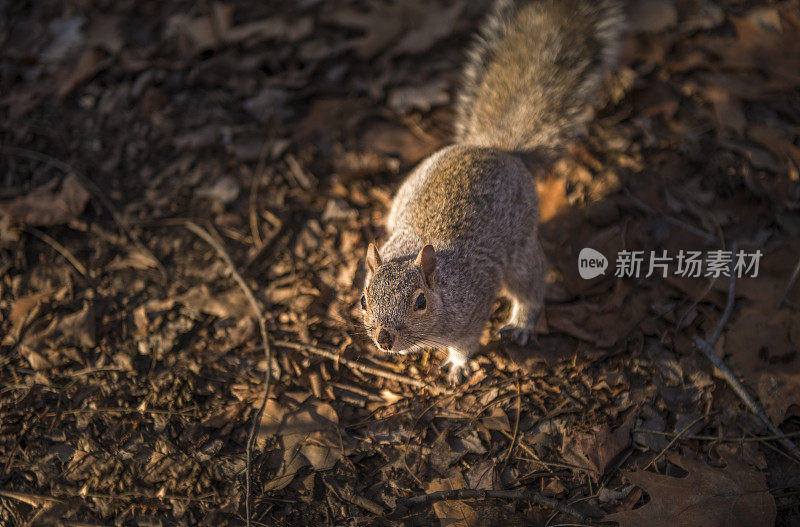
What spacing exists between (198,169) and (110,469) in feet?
9.23

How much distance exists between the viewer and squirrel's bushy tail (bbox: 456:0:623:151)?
173 inches

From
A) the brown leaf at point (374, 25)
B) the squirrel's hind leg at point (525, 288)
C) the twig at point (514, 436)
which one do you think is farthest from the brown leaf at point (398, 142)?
the twig at point (514, 436)

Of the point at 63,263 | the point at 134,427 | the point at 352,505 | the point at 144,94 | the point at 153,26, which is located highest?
the point at 153,26

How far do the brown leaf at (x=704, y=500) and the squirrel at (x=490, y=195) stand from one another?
4.37 ft

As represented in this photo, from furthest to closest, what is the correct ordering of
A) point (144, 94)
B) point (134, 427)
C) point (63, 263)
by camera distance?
point (144, 94)
point (63, 263)
point (134, 427)

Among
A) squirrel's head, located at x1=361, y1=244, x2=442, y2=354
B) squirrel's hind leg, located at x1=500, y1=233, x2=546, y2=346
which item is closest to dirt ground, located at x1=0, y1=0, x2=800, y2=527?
squirrel's hind leg, located at x1=500, y1=233, x2=546, y2=346

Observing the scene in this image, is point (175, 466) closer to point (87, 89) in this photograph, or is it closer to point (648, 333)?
point (648, 333)

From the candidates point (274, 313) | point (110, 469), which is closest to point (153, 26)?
point (274, 313)

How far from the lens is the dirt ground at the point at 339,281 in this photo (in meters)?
3.49

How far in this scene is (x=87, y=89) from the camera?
18.9 feet

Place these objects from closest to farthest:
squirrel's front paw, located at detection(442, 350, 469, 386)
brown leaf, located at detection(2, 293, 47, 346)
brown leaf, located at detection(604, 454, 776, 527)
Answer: brown leaf, located at detection(604, 454, 776, 527) < squirrel's front paw, located at detection(442, 350, 469, 386) < brown leaf, located at detection(2, 293, 47, 346)

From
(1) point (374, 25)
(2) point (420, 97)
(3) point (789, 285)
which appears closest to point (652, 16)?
(2) point (420, 97)

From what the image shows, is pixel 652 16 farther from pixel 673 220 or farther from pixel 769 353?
pixel 769 353

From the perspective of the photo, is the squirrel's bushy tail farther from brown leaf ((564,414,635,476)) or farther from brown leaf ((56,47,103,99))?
brown leaf ((56,47,103,99))
